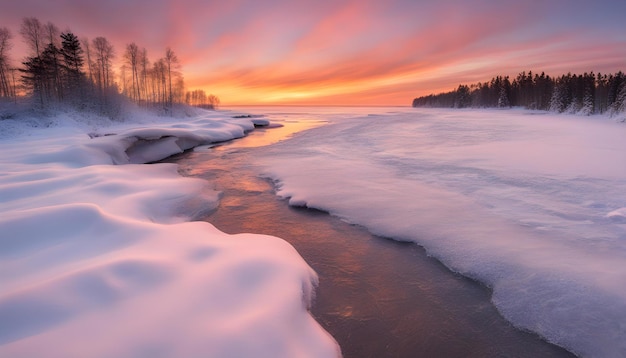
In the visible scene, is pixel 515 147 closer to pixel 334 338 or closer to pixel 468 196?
pixel 468 196

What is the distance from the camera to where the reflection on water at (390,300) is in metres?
3.05

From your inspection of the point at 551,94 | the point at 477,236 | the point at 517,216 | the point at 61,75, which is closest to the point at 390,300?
the point at 477,236

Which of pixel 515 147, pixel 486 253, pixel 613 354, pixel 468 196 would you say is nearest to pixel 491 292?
pixel 486 253

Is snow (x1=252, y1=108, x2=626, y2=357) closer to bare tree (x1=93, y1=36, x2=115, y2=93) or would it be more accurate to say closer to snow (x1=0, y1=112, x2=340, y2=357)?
snow (x1=0, y1=112, x2=340, y2=357)

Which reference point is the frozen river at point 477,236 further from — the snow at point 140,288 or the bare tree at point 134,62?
the bare tree at point 134,62

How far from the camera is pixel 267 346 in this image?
2561 mm

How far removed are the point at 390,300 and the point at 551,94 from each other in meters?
84.8

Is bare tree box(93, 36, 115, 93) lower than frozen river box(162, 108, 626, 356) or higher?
higher

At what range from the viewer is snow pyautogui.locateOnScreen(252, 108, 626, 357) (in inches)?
130

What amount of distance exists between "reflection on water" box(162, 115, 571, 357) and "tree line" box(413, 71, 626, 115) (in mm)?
48681

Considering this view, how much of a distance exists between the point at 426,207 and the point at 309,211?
2579 mm

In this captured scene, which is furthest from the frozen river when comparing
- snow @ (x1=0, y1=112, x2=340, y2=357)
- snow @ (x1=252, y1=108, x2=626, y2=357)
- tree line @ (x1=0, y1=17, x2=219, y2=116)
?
tree line @ (x1=0, y1=17, x2=219, y2=116)

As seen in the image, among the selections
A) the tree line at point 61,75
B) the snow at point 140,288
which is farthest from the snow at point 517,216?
the tree line at point 61,75

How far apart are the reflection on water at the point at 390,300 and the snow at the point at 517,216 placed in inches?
10.2
